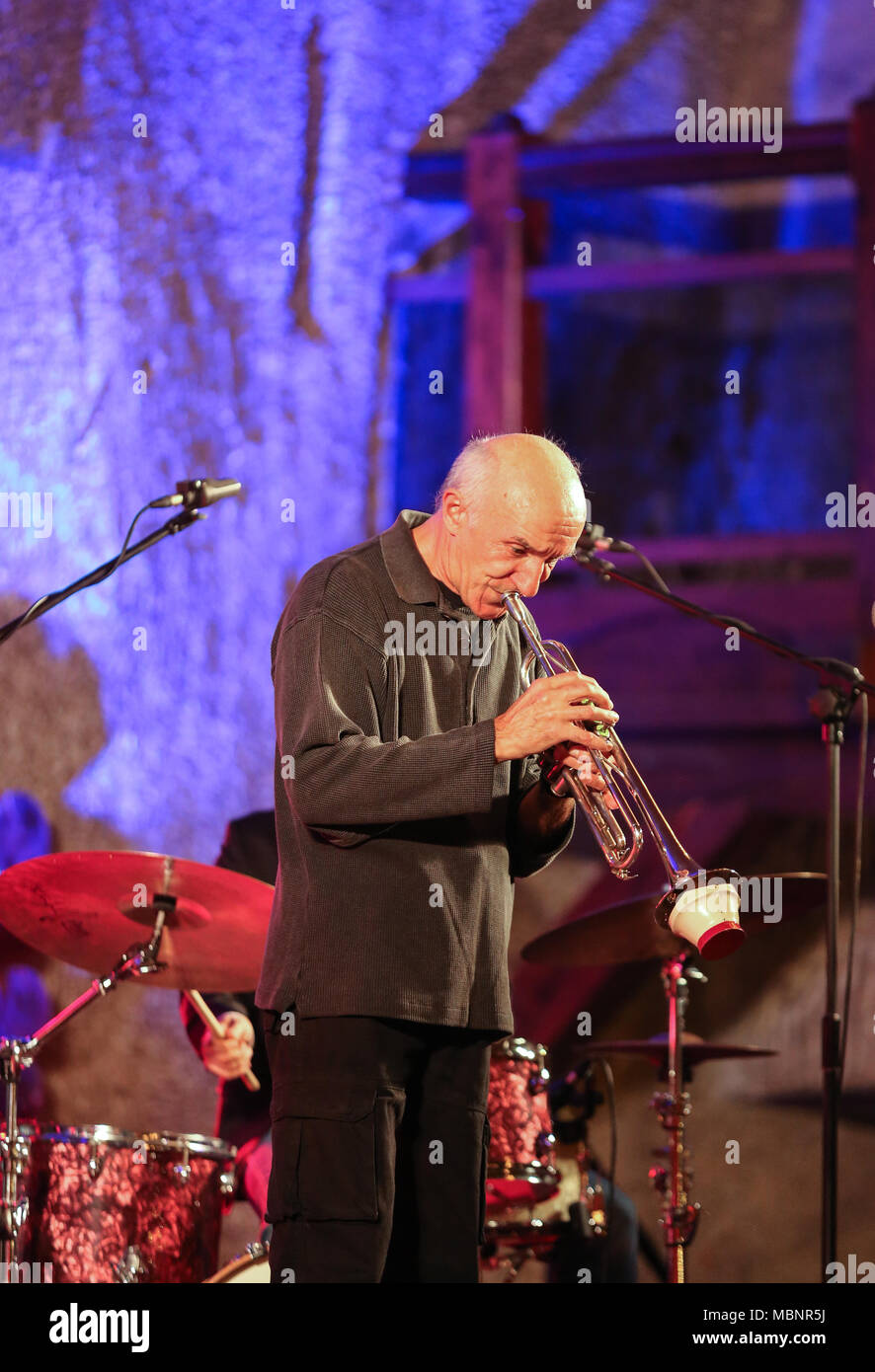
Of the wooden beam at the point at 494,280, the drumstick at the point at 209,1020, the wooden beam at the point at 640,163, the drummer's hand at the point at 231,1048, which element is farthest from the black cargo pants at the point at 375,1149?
the wooden beam at the point at 640,163

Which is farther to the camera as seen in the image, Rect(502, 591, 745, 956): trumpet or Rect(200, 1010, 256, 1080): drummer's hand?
Rect(200, 1010, 256, 1080): drummer's hand

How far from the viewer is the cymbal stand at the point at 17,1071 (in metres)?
3.59

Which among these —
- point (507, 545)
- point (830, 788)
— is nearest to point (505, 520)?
point (507, 545)

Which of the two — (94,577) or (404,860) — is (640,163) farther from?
(404,860)

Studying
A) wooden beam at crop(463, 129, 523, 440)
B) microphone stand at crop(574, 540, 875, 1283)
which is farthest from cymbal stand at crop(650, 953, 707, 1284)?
wooden beam at crop(463, 129, 523, 440)

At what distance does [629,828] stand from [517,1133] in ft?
4.96

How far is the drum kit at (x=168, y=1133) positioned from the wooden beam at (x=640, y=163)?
8.86 ft

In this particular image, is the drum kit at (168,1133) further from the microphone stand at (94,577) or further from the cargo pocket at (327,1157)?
the cargo pocket at (327,1157)

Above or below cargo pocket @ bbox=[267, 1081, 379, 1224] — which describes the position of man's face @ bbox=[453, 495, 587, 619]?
above

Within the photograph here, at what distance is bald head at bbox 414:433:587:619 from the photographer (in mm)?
2857

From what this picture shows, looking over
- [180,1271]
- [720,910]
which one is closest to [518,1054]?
[180,1271]

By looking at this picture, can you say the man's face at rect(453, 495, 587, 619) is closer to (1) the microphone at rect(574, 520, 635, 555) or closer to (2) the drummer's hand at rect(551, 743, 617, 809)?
(2) the drummer's hand at rect(551, 743, 617, 809)

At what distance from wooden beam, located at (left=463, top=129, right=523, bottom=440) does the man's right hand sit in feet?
9.44

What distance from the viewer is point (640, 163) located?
5.39 metres
